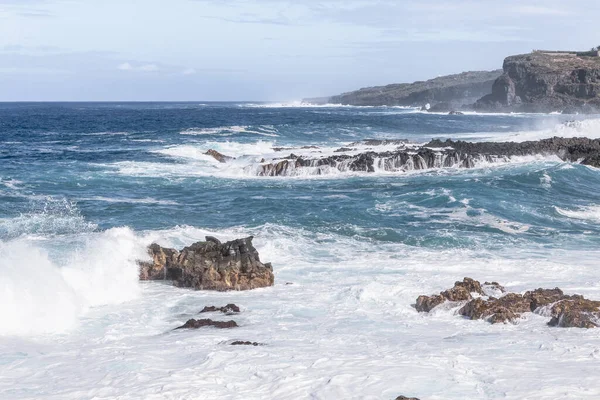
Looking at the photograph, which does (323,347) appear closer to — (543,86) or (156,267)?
(156,267)

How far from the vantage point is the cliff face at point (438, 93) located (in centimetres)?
14738

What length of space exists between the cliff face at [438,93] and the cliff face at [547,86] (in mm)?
14408

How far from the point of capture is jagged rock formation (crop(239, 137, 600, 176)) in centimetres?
3562

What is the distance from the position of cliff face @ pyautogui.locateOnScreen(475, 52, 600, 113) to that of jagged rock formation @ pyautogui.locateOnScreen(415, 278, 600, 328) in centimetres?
9112

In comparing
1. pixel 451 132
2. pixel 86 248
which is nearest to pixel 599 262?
pixel 86 248

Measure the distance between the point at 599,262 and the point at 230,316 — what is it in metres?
9.16

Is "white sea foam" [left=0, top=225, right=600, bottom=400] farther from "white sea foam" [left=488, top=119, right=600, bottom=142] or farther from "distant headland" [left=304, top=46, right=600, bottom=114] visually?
"distant headland" [left=304, top=46, right=600, bottom=114]

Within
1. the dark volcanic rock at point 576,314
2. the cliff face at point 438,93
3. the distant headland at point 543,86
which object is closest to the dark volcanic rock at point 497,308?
the dark volcanic rock at point 576,314

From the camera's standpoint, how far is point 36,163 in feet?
127

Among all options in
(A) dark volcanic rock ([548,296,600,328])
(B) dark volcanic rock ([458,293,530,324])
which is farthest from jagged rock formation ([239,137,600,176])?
(A) dark volcanic rock ([548,296,600,328])

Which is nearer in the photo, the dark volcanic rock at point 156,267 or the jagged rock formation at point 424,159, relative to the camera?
the dark volcanic rock at point 156,267

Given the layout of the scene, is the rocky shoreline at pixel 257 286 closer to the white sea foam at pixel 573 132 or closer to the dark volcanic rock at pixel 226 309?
the dark volcanic rock at pixel 226 309

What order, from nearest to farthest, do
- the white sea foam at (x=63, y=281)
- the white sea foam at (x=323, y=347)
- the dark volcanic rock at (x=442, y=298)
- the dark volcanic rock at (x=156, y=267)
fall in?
the white sea foam at (x=323, y=347)
the white sea foam at (x=63, y=281)
the dark volcanic rock at (x=442, y=298)
the dark volcanic rock at (x=156, y=267)

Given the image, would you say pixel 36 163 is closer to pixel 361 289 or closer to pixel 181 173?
pixel 181 173
